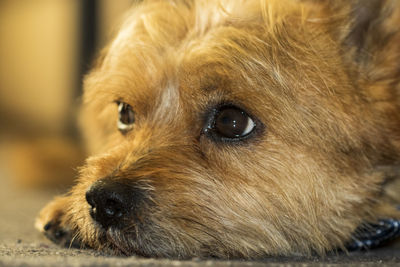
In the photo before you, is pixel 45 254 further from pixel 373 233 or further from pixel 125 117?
pixel 373 233

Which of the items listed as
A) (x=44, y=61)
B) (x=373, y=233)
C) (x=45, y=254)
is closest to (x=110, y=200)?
(x=45, y=254)

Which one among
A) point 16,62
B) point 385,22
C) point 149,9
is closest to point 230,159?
point 385,22

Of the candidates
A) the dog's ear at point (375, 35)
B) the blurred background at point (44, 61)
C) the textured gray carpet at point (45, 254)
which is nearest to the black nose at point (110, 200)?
the textured gray carpet at point (45, 254)

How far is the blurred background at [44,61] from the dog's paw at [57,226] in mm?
1917

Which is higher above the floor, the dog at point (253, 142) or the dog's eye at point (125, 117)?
the dog's eye at point (125, 117)

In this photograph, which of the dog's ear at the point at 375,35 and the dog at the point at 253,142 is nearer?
the dog at the point at 253,142

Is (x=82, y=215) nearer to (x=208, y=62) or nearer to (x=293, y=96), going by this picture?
(x=208, y=62)

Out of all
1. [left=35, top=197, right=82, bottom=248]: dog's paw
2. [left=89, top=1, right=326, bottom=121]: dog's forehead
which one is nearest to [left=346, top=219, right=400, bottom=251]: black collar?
[left=89, top=1, right=326, bottom=121]: dog's forehead

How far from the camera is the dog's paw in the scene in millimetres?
2164

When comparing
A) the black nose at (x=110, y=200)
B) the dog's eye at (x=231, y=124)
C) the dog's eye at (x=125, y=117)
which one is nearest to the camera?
the black nose at (x=110, y=200)

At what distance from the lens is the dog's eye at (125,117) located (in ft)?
8.21

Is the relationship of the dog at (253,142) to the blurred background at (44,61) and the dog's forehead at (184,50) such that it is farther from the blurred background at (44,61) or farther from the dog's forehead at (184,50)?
the blurred background at (44,61)

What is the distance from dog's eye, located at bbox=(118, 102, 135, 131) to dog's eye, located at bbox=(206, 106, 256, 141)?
19.6 inches

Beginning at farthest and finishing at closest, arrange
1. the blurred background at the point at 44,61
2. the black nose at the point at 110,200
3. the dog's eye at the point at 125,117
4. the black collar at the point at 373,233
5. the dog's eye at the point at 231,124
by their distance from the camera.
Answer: the blurred background at the point at 44,61 → the dog's eye at the point at 125,117 → the black collar at the point at 373,233 → the dog's eye at the point at 231,124 → the black nose at the point at 110,200
